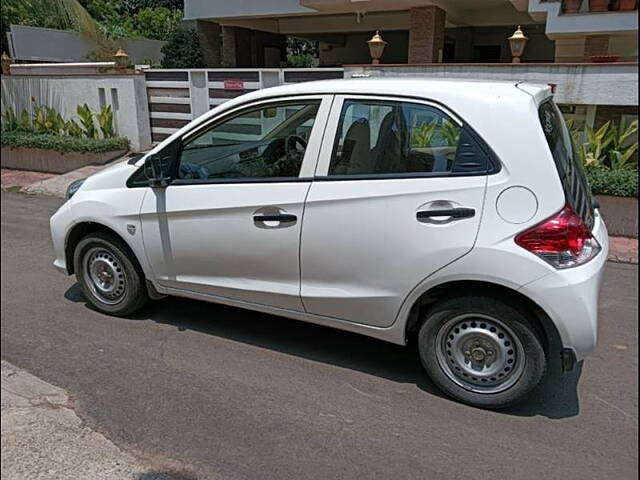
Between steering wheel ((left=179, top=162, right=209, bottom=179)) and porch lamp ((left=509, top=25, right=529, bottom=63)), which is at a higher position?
porch lamp ((left=509, top=25, right=529, bottom=63))

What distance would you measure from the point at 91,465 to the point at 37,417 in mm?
470

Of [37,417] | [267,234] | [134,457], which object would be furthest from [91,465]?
[267,234]

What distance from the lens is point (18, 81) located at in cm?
1124

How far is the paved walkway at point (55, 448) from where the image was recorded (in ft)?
7.41

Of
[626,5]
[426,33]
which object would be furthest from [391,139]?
[426,33]

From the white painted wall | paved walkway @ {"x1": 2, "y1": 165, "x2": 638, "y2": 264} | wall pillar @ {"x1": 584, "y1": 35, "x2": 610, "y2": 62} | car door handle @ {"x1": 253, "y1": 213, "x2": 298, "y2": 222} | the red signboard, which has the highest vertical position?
the white painted wall

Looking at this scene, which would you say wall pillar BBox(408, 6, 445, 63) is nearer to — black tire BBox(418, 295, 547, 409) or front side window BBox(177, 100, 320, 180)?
front side window BBox(177, 100, 320, 180)

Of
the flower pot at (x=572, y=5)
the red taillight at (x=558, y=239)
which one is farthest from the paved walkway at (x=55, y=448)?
the flower pot at (x=572, y=5)

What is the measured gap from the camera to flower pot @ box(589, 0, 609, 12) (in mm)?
8177

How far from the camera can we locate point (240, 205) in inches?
126

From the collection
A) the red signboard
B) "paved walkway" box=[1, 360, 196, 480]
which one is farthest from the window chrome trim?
the red signboard

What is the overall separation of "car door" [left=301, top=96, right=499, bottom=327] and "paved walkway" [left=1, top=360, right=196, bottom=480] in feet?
4.35

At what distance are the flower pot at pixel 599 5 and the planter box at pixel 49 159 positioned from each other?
8.79 metres

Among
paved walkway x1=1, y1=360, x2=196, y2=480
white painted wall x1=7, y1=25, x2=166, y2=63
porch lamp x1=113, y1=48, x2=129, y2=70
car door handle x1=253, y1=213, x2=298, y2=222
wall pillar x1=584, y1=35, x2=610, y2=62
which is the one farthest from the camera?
white painted wall x1=7, y1=25, x2=166, y2=63
